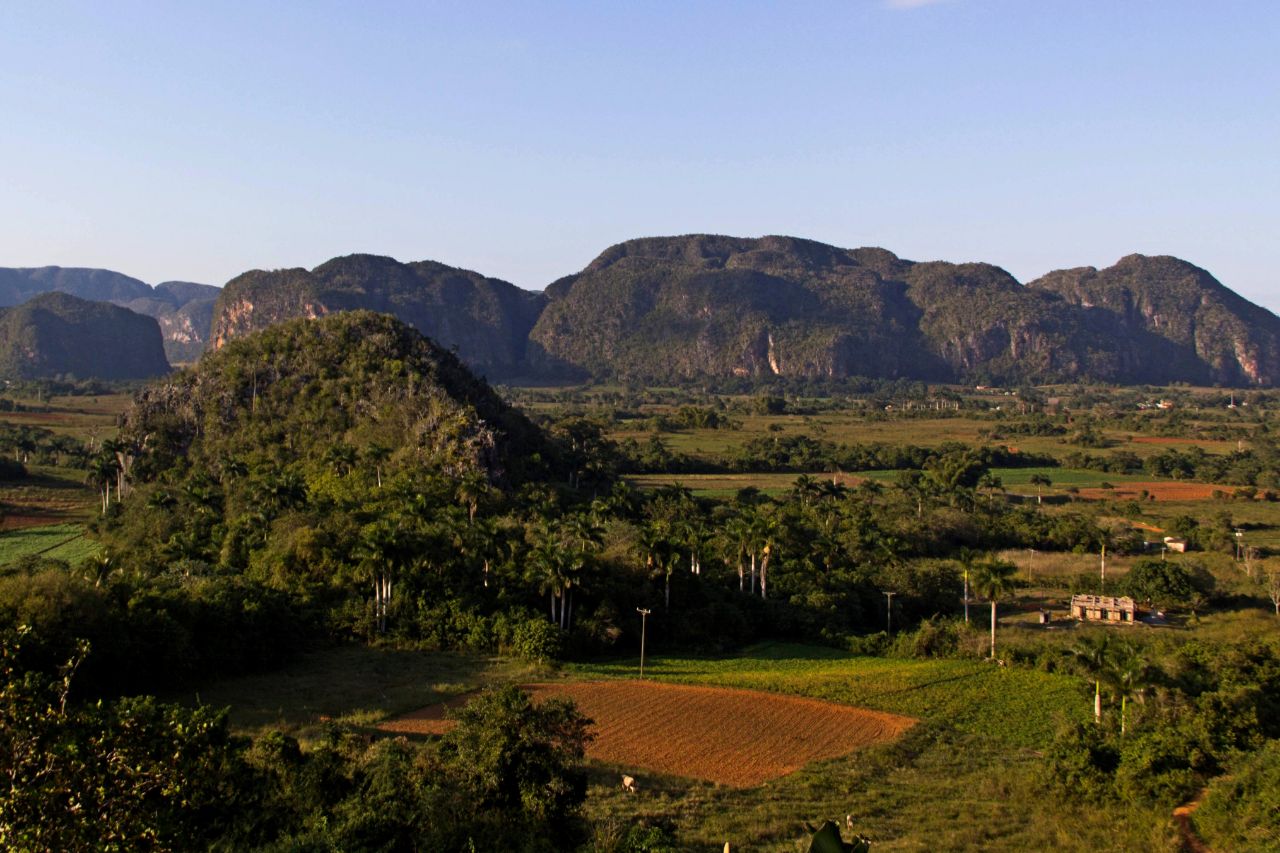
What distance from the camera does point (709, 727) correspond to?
87.0ft

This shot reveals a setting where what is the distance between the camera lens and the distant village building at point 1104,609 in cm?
4238

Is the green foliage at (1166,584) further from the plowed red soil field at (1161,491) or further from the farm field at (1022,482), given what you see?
the farm field at (1022,482)

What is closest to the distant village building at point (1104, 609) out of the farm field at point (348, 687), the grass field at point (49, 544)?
the farm field at point (348, 687)

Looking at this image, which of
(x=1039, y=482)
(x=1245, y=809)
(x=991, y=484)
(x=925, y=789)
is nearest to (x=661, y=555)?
(x=925, y=789)

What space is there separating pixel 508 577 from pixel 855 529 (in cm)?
2435

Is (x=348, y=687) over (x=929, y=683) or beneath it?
over

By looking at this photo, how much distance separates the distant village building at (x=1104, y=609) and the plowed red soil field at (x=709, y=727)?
1871 cm

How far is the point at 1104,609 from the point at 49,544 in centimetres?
4963

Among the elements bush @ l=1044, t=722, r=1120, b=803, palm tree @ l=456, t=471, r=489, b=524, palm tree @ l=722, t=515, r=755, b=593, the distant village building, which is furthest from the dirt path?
palm tree @ l=456, t=471, r=489, b=524

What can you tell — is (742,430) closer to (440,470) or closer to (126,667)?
(440,470)

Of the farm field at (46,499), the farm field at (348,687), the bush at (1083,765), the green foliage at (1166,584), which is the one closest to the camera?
the bush at (1083,765)

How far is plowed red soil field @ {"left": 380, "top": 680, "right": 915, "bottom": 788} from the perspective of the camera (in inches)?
922

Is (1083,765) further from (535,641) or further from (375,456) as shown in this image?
(375,456)

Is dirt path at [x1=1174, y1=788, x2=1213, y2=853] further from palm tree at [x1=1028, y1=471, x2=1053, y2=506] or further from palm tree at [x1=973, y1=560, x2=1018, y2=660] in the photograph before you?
palm tree at [x1=1028, y1=471, x2=1053, y2=506]
